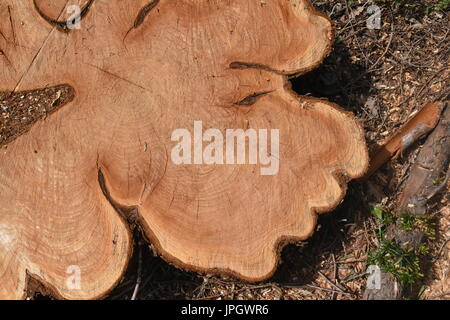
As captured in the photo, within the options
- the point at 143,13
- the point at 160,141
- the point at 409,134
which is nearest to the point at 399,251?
the point at 409,134

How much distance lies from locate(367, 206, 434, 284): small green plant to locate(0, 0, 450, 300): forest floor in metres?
0.06

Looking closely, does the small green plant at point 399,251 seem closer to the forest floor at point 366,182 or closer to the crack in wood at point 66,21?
the forest floor at point 366,182

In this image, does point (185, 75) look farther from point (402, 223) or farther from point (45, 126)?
point (402, 223)

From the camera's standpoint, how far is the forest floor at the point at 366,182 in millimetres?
2633

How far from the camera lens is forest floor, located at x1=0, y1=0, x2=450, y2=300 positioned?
2633 millimetres

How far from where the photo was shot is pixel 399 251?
2520mm

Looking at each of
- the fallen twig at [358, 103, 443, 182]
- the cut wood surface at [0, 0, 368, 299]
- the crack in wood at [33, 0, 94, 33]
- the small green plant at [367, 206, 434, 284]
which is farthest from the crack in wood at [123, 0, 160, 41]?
the small green plant at [367, 206, 434, 284]

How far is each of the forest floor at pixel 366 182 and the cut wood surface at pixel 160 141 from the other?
29 centimetres

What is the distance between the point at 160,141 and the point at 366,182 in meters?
1.19

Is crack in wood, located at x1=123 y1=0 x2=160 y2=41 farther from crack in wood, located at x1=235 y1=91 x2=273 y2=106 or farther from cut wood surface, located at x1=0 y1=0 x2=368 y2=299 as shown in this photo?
crack in wood, located at x1=235 y1=91 x2=273 y2=106

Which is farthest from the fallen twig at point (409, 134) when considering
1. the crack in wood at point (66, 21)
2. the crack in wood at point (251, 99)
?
the crack in wood at point (66, 21)

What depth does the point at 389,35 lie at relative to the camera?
9.45 feet

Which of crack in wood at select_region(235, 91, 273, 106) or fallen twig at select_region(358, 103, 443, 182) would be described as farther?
fallen twig at select_region(358, 103, 443, 182)
